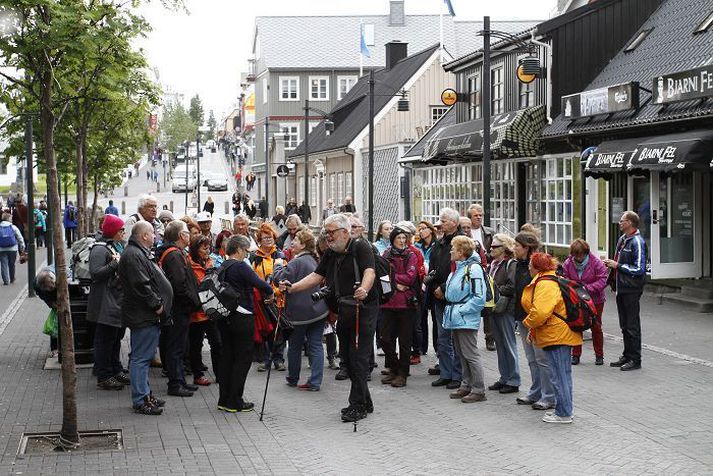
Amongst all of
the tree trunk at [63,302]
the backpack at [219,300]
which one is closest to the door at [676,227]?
the backpack at [219,300]

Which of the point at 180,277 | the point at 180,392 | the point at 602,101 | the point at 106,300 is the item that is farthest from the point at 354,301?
the point at 602,101

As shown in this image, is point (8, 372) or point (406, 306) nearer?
point (406, 306)

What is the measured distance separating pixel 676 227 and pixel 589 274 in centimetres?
785

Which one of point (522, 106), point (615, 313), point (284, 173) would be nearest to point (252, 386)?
point (615, 313)

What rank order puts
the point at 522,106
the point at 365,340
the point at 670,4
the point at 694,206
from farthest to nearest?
the point at 522,106
the point at 670,4
the point at 694,206
the point at 365,340

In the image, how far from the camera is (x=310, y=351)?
11.5 m

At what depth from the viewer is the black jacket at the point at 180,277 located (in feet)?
35.1

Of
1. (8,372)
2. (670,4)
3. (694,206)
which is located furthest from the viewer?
(670,4)

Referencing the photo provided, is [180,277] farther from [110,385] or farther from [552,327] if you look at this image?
[552,327]

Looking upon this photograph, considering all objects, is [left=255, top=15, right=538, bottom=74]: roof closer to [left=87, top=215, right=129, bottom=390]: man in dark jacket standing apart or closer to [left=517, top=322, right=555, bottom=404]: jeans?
[left=87, top=215, right=129, bottom=390]: man in dark jacket standing apart

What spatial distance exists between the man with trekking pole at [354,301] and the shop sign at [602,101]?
12.0m

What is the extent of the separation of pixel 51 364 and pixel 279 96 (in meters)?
65.9

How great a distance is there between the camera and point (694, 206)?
63.8ft

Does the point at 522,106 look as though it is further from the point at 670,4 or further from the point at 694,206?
the point at 694,206
